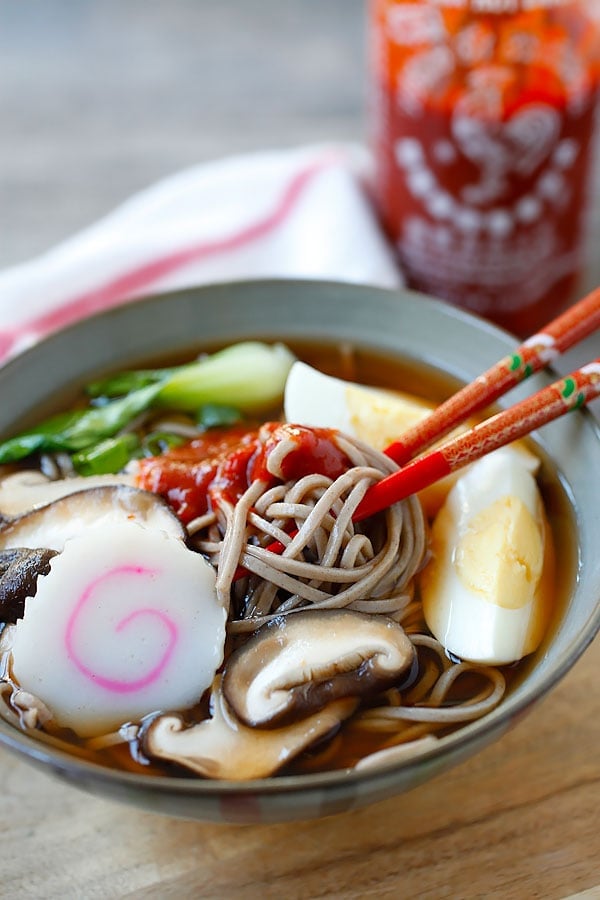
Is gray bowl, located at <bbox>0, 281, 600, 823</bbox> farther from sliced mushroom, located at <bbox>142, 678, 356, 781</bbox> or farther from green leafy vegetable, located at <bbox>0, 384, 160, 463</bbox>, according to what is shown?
sliced mushroom, located at <bbox>142, 678, 356, 781</bbox>

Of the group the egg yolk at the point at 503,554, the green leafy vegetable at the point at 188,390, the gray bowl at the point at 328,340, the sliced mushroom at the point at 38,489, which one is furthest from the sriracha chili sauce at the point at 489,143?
the sliced mushroom at the point at 38,489

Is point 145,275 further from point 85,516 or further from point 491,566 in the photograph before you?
point 491,566

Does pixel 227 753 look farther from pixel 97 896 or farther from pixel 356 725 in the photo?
pixel 97 896

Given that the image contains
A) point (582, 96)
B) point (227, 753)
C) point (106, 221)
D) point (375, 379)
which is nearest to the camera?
point (227, 753)

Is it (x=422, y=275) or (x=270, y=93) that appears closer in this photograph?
(x=422, y=275)

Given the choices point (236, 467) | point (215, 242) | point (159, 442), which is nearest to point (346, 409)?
point (236, 467)

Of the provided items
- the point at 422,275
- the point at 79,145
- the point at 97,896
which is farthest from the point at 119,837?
the point at 79,145

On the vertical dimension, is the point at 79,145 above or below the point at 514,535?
above

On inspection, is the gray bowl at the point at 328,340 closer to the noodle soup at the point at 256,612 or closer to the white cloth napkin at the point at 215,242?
the noodle soup at the point at 256,612
